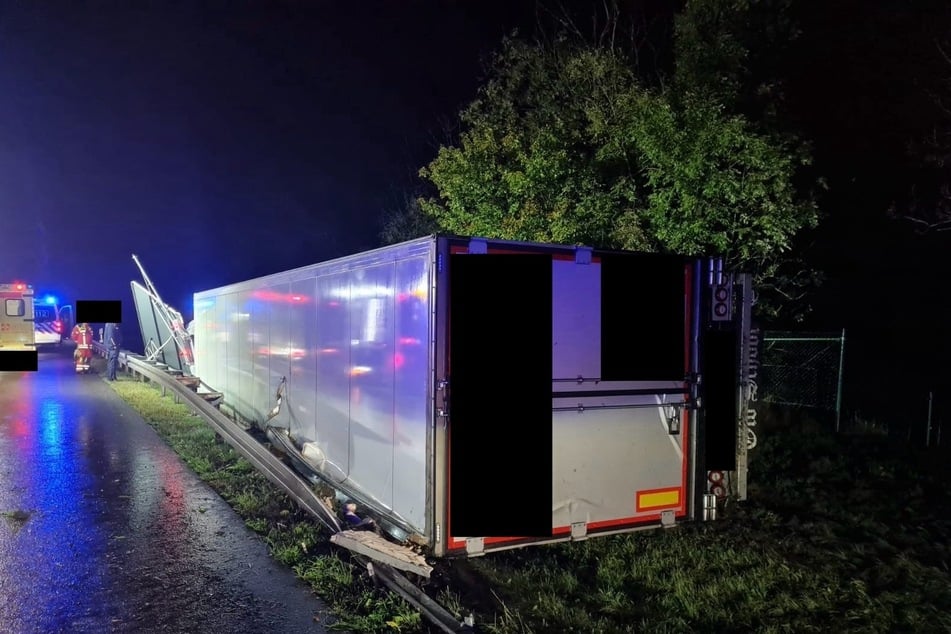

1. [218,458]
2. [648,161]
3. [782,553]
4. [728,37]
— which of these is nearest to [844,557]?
[782,553]

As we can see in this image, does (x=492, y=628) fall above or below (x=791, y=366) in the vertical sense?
below

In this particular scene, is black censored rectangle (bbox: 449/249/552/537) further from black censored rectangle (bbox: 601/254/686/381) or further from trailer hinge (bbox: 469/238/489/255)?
black censored rectangle (bbox: 601/254/686/381)

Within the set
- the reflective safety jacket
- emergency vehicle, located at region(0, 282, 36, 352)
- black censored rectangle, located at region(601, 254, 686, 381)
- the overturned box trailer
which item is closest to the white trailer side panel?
the overturned box trailer

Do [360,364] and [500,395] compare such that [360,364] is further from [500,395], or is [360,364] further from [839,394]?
[839,394]

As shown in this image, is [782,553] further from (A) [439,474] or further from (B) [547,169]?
(B) [547,169]

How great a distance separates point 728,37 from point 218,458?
8.19 metres

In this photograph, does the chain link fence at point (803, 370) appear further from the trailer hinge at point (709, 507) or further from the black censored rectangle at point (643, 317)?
the black censored rectangle at point (643, 317)

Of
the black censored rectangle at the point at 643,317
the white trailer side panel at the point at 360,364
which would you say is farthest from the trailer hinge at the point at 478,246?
the black censored rectangle at the point at 643,317

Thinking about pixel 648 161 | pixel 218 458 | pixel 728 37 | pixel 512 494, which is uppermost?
pixel 728 37

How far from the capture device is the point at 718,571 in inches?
183

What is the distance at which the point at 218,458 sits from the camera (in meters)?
8.20

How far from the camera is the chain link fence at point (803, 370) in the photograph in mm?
9312

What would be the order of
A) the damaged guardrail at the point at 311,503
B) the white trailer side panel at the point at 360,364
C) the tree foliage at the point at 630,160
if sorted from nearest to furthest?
1. the damaged guardrail at the point at 311,503
2. the white trailer side panel at the point at 360,364
3. the tree foliage at the point at 630,160

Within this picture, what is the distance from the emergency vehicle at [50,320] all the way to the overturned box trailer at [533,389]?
94.7ft
